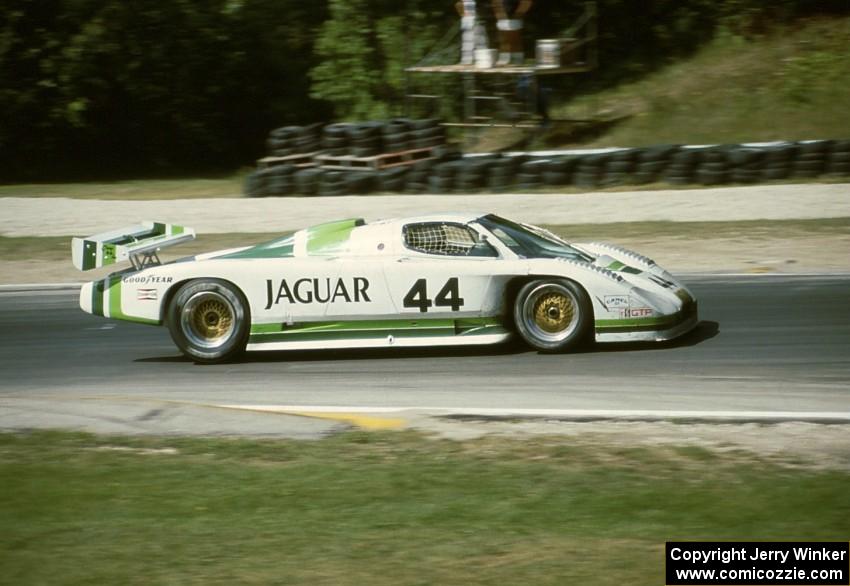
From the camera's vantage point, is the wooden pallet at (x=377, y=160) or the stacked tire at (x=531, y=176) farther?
the wooden pallet at (x=377, y=160)

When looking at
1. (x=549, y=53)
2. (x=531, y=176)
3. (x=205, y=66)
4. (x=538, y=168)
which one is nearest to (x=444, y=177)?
(x=531, y=176)

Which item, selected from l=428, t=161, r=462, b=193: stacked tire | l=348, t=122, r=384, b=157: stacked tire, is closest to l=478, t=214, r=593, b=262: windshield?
l=428, t=161, r=462, b=193: stacked tire

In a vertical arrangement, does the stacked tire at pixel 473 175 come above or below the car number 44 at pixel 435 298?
above

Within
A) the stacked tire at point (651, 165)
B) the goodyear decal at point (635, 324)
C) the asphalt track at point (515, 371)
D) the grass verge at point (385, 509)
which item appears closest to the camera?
the grass verge at point (385, 509)

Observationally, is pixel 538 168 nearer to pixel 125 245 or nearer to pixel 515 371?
pixel 125 245

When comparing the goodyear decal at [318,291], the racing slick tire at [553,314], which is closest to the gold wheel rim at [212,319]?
the goodyear decal at [318,291]

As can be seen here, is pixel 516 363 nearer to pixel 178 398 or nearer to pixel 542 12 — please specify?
pixel 178 398

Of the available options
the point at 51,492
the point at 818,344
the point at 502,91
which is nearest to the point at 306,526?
the point at 51,492

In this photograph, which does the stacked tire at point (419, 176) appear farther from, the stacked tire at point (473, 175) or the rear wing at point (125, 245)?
the rear wing at point (125, 245)

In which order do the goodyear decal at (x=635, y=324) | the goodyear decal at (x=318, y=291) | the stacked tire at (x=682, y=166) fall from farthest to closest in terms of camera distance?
the stacked tire at (x=682, y=166) < the goodyear decal at (x=318, y=291) < the goodyear decal at (x=635, y=324)

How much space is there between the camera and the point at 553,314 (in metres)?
10.3

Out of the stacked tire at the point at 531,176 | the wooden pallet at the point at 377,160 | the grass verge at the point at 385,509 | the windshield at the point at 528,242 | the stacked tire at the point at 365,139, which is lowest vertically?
the grass verge at the point at 385,509

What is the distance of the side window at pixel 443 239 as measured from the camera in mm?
10406

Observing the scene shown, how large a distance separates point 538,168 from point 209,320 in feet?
34.2
